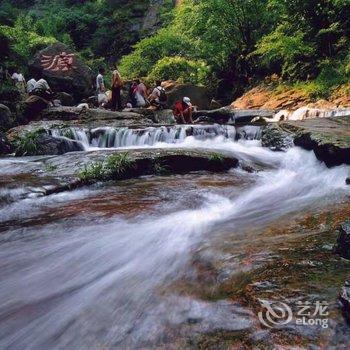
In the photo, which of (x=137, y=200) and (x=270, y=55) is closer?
(x=137, y=200)

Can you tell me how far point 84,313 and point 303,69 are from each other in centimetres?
1472

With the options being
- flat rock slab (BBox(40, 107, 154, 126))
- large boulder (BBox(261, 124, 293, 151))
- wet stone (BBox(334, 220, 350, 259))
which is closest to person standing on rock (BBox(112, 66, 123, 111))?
flat rock slab (BBox(40, 107, 154, 126))

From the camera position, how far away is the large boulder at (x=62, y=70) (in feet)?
65.0

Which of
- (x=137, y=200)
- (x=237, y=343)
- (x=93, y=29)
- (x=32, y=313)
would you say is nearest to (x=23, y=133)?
(x=137, y=200)

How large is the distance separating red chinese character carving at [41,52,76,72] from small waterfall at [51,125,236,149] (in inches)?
392

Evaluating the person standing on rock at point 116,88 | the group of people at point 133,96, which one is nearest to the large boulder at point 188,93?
the group of people at point 133,96

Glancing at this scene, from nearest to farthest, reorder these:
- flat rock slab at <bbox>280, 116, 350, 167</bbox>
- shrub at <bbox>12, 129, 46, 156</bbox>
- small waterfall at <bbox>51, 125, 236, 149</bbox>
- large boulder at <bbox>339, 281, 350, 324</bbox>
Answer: large boulder at <bbox>339, 281, 350, 324</bbox> → flat rock slab at <bbox>280, 116, 350, 167</bbox> → shrub at <bbox>12, 129, 46, 156</bbox> → small waterfall at <bbox>51, 125, 236, 149</bbox>

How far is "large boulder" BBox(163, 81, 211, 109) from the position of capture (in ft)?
60.5

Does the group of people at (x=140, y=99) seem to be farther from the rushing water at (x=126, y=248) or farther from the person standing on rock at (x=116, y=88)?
the rushing water at (x=126, y=248)

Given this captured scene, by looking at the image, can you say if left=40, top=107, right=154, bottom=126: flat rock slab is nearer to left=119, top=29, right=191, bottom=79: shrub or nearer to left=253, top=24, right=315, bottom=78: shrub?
left=253, top=24, right=315, bottom=78: shrub

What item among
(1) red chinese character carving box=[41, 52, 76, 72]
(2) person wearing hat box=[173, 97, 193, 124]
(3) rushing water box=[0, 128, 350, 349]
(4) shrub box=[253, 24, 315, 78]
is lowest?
(3) rushing water box=[0, 128, 350, 349]

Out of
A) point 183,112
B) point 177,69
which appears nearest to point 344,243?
point 183,112

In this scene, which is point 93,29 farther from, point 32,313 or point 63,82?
point 32,313

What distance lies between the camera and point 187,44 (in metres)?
22.9
